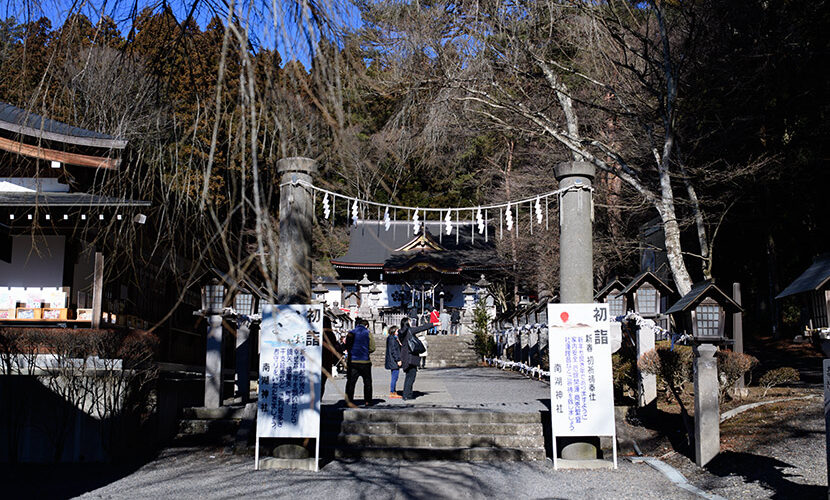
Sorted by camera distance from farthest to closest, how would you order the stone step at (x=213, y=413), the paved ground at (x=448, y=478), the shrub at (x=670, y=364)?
the stone step at (x=213, y=413)
the shrub at (x=670, y=364)
the paved ground at (x=448, y=478)

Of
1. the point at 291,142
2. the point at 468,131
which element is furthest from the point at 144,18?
the point at 468,131

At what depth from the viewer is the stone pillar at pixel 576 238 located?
26.7 ft

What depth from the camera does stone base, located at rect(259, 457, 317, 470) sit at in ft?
25.4

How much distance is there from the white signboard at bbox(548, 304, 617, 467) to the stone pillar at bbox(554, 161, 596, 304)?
29 cm

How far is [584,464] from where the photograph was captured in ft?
25.6

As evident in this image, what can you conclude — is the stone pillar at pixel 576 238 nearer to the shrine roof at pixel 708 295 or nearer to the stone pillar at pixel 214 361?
the shrine roof at pixel 708 295

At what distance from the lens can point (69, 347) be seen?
8.59m

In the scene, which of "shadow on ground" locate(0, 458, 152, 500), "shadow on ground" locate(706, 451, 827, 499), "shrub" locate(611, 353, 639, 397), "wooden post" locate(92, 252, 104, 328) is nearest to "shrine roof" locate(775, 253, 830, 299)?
"shadow on ground" locate(706, 451, 827, 499)

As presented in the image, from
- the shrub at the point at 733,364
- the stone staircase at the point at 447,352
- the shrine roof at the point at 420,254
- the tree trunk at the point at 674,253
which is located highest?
the shrine roof at the point at 420,254

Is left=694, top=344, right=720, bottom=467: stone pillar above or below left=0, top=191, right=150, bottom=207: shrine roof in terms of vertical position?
below

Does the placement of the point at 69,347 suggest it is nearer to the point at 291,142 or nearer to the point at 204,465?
the point at 204,465

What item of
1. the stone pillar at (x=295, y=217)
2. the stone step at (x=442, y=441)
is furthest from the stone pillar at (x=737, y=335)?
the stone pillar at (x=295, y=217)

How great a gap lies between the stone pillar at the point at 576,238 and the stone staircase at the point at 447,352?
51.0 feet

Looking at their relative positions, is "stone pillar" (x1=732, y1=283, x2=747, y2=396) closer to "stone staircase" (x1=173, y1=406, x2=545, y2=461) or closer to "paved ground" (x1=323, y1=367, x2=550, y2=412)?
"paved ground" (x1=323, y1=367, x2=550, y2=412)
